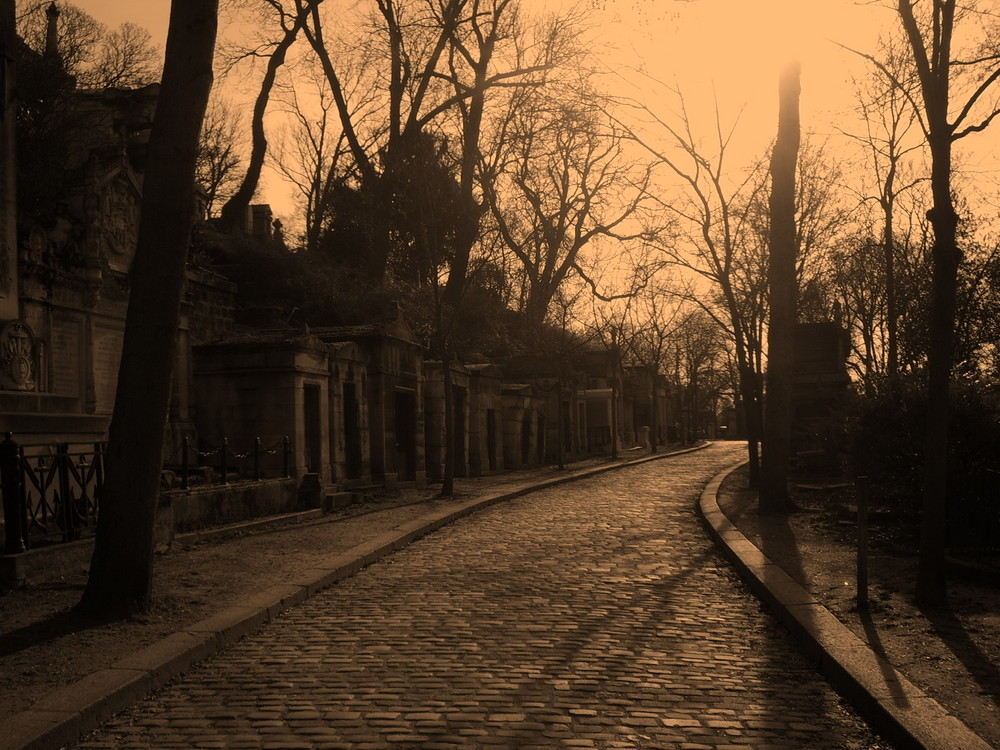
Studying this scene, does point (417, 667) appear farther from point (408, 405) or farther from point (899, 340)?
point (899, 340)

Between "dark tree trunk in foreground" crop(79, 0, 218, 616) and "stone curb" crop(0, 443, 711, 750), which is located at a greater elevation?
"dark tree trunk in foreground" crop(79, 0, 218, 616)

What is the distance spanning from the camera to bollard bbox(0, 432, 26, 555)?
8.79 meters

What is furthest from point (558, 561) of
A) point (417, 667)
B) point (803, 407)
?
point (803, 407)

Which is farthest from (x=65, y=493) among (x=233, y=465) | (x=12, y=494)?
(x=233, y=465)

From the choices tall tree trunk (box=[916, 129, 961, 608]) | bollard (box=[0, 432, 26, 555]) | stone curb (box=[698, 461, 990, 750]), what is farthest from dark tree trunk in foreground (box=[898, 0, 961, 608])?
bollard (box=[0, 432, 26, 555])

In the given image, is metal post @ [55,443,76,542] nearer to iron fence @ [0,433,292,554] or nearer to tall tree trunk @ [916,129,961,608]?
iron fence @ [0,433,292,554]

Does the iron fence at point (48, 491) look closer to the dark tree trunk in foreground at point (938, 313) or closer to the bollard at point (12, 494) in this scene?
the bollard at point (12, 494)

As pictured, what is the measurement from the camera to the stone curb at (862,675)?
460 centimetres

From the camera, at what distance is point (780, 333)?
1522 cm

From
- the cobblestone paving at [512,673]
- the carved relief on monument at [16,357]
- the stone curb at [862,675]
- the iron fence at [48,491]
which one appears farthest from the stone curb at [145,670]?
the carved relief on monument at [16,357]

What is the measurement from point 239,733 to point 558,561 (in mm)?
6314

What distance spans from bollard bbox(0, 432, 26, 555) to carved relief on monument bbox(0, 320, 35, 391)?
11.2ft

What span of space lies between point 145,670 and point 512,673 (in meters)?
2.11

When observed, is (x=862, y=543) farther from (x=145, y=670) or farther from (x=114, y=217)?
(x=114, y=217)
